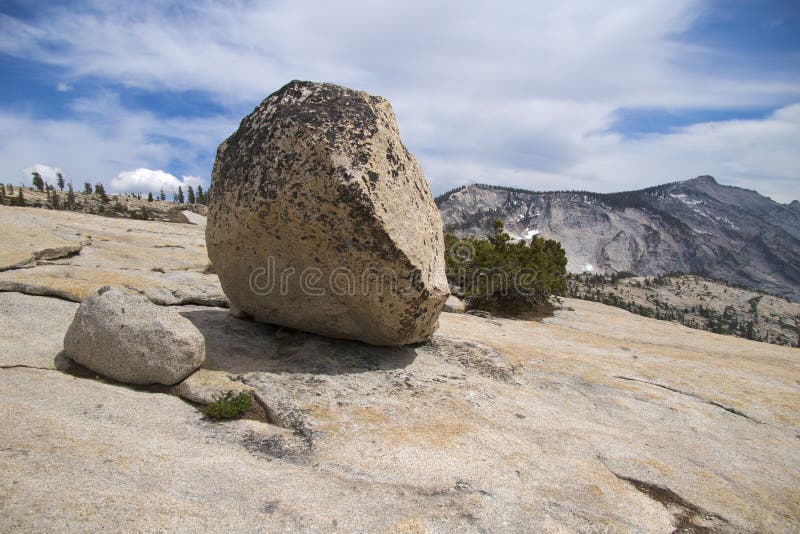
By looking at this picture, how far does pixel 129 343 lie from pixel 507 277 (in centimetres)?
1650

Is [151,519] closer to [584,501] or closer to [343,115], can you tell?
[584,501]

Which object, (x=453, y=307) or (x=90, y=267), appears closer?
(x=90, y=267)

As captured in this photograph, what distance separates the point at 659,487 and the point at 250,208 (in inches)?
321

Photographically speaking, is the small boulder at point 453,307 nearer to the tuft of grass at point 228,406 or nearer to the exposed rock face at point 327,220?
the exposed rock face at point 327,220

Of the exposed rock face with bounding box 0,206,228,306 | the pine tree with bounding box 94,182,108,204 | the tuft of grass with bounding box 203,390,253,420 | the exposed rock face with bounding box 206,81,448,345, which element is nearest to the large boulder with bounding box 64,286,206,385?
the tuft of grass with bounding box 203,390,253,420

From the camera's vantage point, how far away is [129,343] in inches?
279

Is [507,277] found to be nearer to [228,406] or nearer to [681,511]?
[681,511]

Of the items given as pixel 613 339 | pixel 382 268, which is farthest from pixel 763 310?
pixel 382 268

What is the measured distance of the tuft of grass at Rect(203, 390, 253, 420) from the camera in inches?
256

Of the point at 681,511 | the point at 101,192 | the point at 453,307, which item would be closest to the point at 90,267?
the point at 453,307

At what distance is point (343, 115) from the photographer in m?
8.35

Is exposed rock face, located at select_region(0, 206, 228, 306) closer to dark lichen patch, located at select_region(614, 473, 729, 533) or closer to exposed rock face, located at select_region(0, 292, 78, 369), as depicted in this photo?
exposed rock face, located at select_region(0, 292, 78, 369)

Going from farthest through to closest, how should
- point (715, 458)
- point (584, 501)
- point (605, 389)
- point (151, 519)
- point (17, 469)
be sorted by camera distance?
point (605, 389)
point (715, 458)
point (584, 501)
point (17, 469)
point (151, 519)

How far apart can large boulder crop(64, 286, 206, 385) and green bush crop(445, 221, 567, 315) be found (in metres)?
15.2
